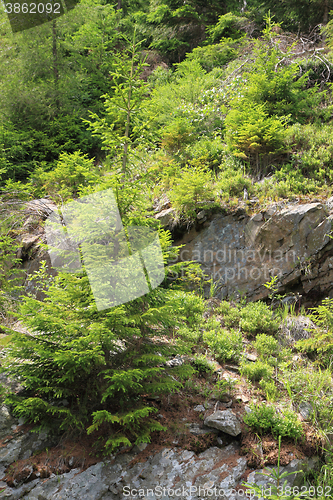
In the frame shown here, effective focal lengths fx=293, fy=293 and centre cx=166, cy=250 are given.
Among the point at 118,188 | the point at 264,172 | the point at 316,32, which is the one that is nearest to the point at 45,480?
the point at 118,188

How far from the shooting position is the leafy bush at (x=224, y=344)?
176 inches

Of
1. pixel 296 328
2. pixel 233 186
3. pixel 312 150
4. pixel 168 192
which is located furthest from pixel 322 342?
pixel 312 150

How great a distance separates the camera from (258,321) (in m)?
5.23

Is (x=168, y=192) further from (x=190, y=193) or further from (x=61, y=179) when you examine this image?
(x=61, y=179)

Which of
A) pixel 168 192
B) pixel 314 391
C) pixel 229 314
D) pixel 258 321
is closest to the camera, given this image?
pixel 314 391

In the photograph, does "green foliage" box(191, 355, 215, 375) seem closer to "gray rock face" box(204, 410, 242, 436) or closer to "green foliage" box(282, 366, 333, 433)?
"gray rock face" box(204, 410, 242, 436)

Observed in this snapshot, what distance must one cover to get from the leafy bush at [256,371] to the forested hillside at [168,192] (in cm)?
2

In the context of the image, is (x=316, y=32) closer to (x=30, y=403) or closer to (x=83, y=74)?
(x=83, y=74)

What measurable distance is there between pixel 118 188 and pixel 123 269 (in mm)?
1004

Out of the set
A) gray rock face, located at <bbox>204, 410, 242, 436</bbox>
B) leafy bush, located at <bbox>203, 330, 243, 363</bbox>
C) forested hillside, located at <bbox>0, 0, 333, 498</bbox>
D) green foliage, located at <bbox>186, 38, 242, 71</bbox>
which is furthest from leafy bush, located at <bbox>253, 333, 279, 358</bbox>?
green foliage, located at <bbox>186, 38, 242, 71</bbox>

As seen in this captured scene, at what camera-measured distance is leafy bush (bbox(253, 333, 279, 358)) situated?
4.62 m

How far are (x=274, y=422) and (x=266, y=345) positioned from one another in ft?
4.73

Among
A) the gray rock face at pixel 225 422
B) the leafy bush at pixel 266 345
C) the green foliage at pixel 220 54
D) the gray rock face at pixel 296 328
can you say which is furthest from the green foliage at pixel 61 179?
the green foliage at pixel 220 54

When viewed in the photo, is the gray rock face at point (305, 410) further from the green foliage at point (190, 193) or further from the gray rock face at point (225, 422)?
the green foliage at point (190, 193)
